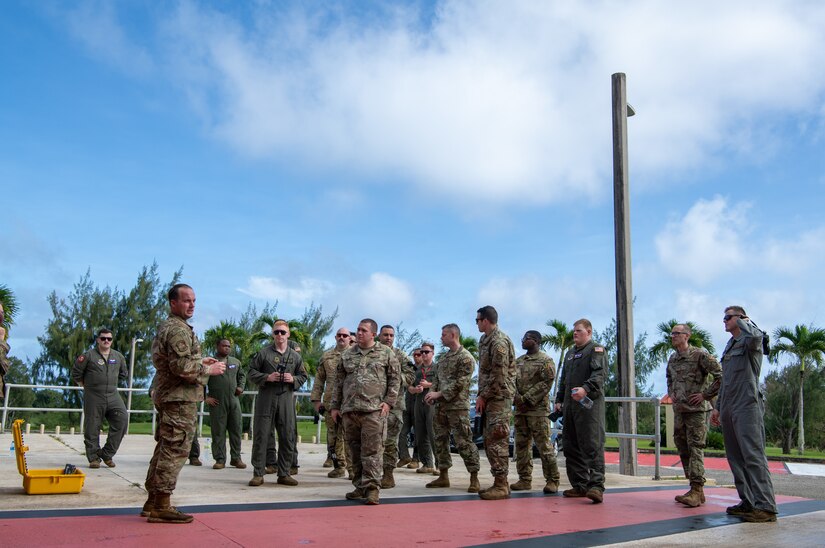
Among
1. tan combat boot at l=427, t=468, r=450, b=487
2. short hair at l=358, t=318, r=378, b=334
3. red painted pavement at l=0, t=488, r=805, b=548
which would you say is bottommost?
red painted pavement at l=0, t=488, r=805, b=548

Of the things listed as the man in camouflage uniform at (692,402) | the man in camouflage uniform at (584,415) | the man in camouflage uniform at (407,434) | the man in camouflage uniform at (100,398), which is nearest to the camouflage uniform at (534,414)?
the man in camouflage uniform at (584,415)

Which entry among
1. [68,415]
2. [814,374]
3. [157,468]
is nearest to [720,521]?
[157,468]

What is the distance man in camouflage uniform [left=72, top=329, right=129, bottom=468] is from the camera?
30.0ft

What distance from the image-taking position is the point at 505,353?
7602mm

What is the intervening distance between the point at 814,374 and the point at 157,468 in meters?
37.6

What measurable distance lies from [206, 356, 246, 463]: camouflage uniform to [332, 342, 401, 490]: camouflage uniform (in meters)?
3.17

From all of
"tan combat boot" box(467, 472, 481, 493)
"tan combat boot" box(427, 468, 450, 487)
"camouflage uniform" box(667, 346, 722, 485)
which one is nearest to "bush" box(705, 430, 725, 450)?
"camouflage uniform" box(667, 346, 722, 485)

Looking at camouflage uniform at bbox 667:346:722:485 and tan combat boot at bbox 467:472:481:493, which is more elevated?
camouflage uniform at bbox 667:346:722:485

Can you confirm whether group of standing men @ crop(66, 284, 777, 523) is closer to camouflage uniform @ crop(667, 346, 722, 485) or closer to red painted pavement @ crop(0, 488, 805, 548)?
camouflage uniform @ crop(667, 346, 722, 485)

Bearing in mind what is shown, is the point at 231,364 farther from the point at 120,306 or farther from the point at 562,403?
the point at 120,306

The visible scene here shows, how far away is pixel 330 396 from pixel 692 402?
174 inches

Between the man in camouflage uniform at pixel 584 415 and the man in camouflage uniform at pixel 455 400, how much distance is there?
1033mm

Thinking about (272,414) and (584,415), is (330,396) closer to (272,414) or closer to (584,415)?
(272,414)

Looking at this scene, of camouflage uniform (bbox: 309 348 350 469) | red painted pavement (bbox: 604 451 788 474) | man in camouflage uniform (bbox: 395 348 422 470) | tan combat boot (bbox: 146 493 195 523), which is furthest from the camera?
red painted pavement (bbox: 604 451 788 474)
